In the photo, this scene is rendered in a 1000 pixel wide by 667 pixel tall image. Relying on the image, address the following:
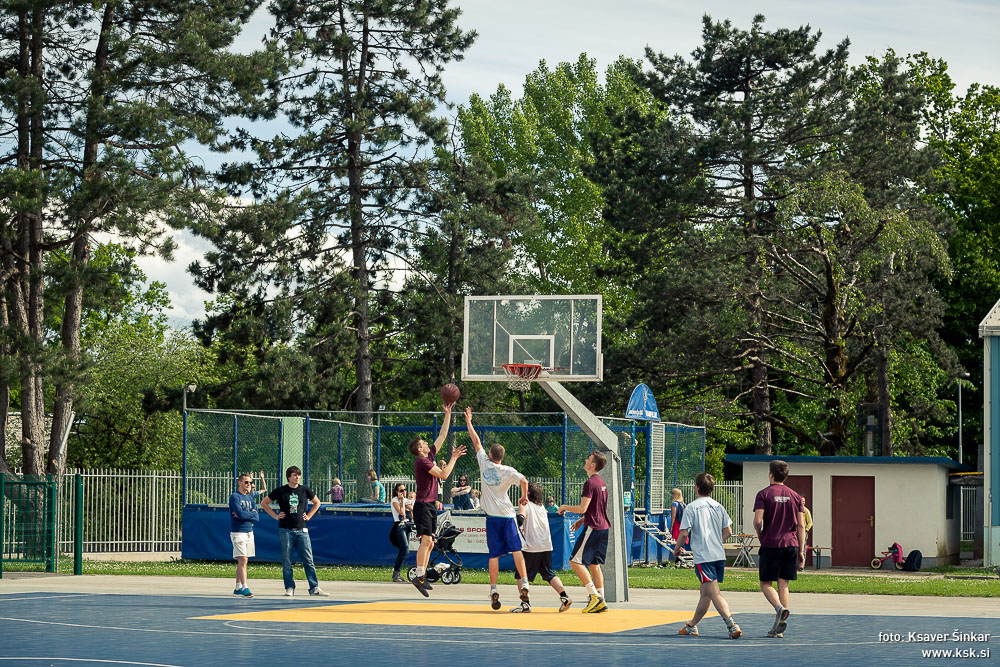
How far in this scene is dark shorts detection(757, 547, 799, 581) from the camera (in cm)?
1387

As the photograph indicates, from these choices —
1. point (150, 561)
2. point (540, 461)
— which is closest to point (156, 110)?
point (150, 561)

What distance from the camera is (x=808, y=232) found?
121ft

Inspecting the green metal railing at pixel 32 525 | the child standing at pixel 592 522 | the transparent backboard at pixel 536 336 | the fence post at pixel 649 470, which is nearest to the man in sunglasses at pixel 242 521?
the transparent backboard at pixel 536 336

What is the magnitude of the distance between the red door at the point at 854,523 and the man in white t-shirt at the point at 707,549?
18.6m

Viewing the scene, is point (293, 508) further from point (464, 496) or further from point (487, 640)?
point (464, 496)

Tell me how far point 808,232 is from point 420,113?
521 inches

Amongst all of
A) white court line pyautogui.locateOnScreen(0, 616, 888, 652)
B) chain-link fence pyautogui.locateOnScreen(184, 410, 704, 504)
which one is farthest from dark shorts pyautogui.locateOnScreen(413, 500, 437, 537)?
chain-link fence pyautogui.locateOnScreen(184, 410, 704, 504)

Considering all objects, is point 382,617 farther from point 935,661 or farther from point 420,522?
point 935,661

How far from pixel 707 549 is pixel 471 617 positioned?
3447mm

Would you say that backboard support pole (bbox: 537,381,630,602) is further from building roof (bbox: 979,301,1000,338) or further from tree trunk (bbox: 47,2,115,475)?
tree trunk (bbox: 47,2,115,475)

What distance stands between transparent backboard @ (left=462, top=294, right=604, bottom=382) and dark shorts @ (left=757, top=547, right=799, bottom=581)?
18.7 ft

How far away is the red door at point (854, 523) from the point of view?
104ft

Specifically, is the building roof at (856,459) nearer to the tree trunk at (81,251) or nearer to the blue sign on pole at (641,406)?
the blue sign on pole at (641,406)

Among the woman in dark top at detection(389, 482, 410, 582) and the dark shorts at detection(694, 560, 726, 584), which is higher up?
the dark shorts at detection(694, 560, 726, 584)
